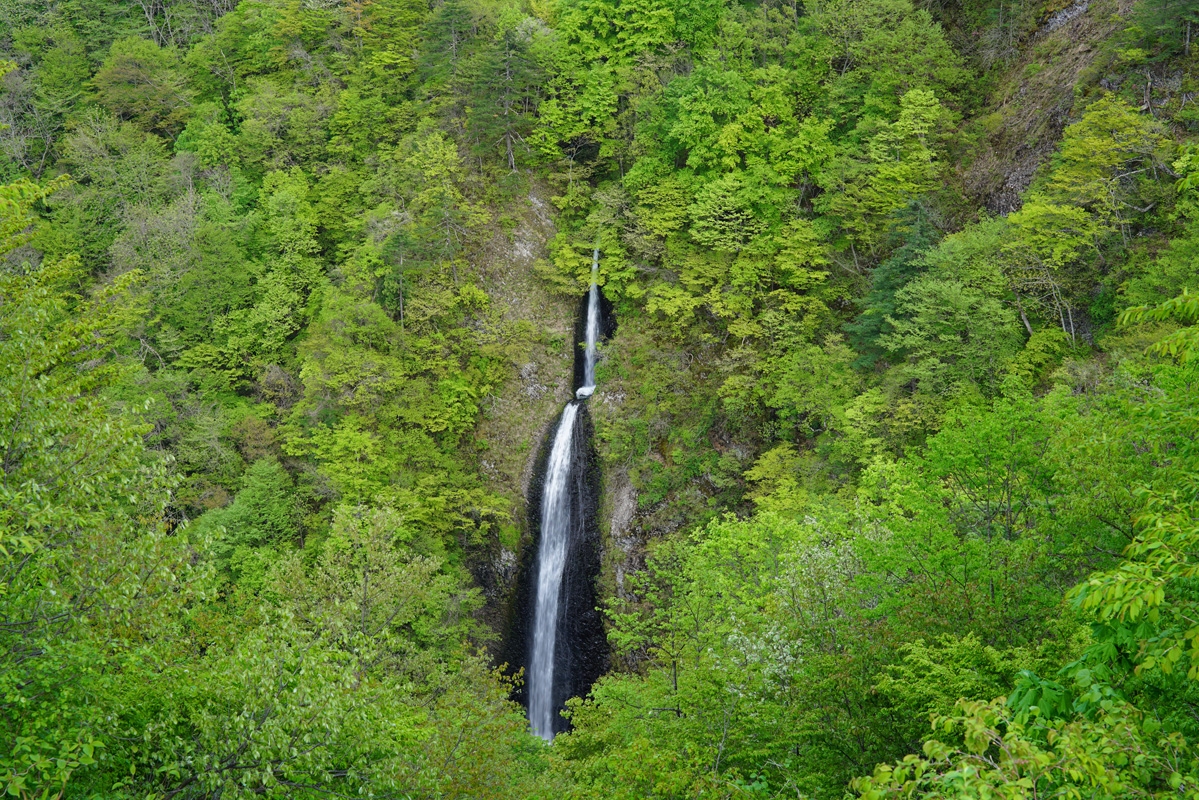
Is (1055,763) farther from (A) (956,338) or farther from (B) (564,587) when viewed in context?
(B) (564,587)

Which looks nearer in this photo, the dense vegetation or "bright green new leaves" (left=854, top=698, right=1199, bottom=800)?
"bright green new leaves" (left=854, top=698, right=1199, bottom=800)

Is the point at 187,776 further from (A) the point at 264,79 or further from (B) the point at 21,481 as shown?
(A) the point at 264,79

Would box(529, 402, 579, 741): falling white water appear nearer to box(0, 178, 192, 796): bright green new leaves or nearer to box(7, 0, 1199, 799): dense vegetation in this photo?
box(7, 0, 1199, 799): dense vegetation

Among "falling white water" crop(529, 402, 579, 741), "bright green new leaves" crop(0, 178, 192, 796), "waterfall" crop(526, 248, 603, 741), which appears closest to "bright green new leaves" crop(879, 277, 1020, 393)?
"waterfall" crop(526, 248, 603, 741)

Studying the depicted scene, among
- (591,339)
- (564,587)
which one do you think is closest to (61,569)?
(564,587)

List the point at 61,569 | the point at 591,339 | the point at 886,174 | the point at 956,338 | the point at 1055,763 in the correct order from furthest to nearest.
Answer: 1. the point at 591,339
2. the point at 886,174
3. the point at 956,338
4. the point at 61,569
5. the point at 1055,763

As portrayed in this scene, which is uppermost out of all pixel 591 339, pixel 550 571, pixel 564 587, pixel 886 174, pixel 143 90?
pixel 886 174

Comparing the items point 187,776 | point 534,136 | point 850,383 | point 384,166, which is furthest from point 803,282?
point 187,776
